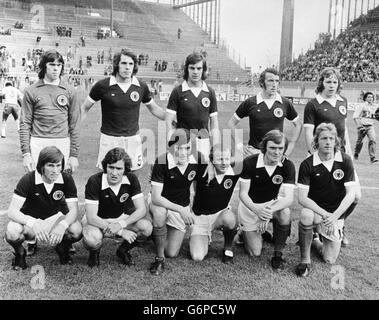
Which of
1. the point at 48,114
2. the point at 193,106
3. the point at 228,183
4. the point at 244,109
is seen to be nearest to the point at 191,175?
the point at 228,183

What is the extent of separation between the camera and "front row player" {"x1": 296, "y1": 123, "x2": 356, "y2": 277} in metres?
4.45

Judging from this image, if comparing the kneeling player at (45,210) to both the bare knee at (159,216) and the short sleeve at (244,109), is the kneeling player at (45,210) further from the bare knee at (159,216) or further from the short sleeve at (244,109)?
the short sleeve at (244,109)

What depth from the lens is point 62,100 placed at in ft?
15.8

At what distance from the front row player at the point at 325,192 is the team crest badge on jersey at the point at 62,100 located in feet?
8.22

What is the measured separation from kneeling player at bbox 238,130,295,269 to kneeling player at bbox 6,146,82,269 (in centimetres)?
174

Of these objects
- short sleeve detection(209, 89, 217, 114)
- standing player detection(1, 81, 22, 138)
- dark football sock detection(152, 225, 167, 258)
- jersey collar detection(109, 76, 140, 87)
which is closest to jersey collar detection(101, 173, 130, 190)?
dark football sock detection(152, 225, 167, 258)

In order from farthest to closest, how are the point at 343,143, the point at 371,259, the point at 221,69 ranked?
1. the point at 221,69
2. the point at 343,143
3. the point at 371,259

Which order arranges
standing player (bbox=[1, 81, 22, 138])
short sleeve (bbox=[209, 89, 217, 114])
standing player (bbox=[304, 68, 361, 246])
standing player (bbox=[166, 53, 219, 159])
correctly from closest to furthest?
standing player (bbox=[304, 68, 361, 246]) → standing player (bbox=[166, 53, 219, 159]) → short sleeve (bbox=[209, 89, 217, 114]) → standing player (bbox=[1, 81, 22, 138])

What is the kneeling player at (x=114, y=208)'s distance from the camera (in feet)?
14.1

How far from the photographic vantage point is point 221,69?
4928 cm

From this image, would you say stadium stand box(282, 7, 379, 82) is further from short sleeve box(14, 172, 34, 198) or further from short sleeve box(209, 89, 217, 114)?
short sleeve box(14, 172, 34, 198)

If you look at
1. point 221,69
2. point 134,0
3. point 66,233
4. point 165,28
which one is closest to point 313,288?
point 66,233
